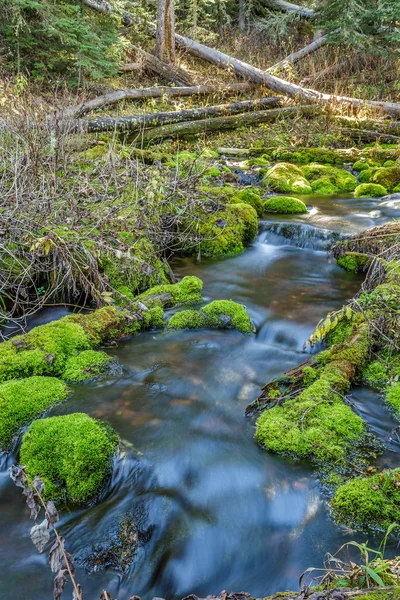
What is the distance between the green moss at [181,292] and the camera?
5527 millimetres

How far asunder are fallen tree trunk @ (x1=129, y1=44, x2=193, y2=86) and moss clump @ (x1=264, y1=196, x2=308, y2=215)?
33.6ft

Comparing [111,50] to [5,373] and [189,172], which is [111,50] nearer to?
[189,172]

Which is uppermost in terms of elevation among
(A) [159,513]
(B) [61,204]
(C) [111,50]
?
(C) [111,50]

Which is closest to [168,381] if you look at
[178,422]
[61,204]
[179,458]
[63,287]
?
[178,422]

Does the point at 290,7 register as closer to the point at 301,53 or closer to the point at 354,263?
the point at 301,53

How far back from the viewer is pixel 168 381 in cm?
421

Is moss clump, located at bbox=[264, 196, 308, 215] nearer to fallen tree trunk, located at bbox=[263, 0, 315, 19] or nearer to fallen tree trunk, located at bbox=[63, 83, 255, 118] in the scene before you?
fallen tree trunk, located at bbox=[63, 83, 255, 118]

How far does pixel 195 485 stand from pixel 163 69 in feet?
56.7

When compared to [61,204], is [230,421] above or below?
below

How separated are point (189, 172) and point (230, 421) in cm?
417

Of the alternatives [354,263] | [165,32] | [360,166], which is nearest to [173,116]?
[360,166]

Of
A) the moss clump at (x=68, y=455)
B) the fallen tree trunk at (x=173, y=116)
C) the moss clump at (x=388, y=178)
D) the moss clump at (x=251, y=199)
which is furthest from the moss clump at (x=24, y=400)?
the moss clump at (x=388, y=178)

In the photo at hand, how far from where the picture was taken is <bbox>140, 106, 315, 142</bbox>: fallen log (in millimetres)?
11860

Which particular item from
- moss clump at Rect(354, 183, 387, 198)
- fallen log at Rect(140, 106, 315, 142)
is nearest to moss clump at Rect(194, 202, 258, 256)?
moss clump at Rect(354, 183, 387, 198)
